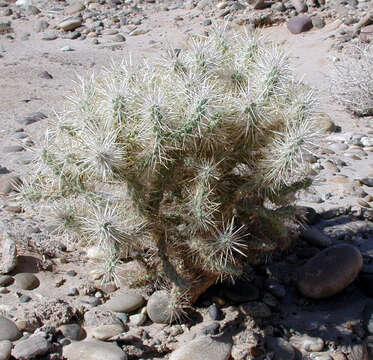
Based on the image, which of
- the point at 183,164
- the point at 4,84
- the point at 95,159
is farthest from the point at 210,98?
the point at 4,84

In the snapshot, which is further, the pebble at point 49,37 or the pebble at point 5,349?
the pebble at point 49,37

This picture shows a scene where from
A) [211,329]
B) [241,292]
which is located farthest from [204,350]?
[241,292]

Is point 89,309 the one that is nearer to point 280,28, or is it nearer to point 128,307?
point 128,307

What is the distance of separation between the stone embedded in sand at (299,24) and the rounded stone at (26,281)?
840cm

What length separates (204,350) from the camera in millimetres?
2715

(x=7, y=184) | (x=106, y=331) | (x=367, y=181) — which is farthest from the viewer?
(x=367, y=181)

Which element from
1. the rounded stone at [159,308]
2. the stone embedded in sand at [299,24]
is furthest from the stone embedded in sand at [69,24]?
the rounded stone at [159,308]

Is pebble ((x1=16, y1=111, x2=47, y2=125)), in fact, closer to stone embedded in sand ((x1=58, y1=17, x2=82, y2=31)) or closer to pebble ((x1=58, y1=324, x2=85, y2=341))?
pebble ((x1=58, y1=324, x2=85, y2=341))

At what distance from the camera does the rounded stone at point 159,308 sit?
117 inches

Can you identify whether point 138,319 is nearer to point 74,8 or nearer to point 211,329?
point 211,329

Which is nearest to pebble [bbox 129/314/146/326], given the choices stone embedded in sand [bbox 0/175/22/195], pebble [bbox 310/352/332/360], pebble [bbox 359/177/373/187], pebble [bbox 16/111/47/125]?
pebble [bbox 310/352/332/360]

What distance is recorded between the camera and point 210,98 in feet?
8.03

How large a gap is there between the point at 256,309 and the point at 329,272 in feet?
1.76

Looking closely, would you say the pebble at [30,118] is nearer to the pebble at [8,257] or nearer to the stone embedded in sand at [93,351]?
the pebble at [8,257]
